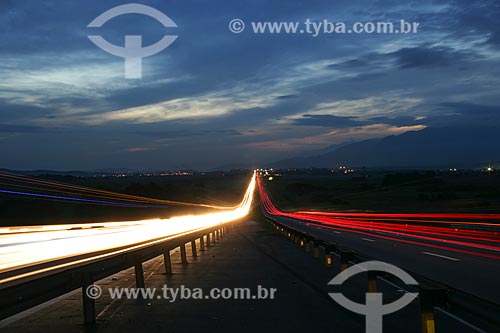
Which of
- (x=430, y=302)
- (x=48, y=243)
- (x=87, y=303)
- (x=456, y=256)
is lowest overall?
(x=456, y=256)

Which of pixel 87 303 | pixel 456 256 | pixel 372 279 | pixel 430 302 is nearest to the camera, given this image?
pixel 430 302

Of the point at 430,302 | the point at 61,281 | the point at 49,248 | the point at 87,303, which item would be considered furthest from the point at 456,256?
the point at 61,281

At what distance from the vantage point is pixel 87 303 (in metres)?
9.84

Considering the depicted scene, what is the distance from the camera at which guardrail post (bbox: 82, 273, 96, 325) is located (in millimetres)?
9766

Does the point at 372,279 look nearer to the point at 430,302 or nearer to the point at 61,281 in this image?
the point at 430,302

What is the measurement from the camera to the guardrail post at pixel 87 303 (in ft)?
32.0

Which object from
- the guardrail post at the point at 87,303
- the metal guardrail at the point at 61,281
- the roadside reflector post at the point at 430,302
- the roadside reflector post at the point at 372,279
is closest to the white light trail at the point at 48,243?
the metal guardrail at the point at 61,281

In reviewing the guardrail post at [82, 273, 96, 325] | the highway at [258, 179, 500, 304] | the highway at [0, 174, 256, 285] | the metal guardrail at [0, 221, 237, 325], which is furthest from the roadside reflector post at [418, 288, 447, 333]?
the highway at [0, 174, 256, 285]

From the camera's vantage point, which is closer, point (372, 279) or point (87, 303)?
point (87, 303)

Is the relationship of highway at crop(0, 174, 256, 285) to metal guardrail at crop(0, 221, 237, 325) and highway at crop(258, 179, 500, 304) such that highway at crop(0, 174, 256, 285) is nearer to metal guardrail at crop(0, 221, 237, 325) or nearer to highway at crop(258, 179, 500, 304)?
metal guardrail at crop(0, 221, 237, 325)

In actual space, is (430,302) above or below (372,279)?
above

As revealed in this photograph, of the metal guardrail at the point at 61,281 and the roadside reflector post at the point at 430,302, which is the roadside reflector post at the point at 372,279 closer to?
the roadside reflector post at the point at 430,302

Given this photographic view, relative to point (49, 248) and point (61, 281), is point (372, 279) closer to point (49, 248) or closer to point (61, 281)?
point (61, 281)

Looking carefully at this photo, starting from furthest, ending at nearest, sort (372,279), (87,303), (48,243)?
(48,243), (372,279), (87,303)
